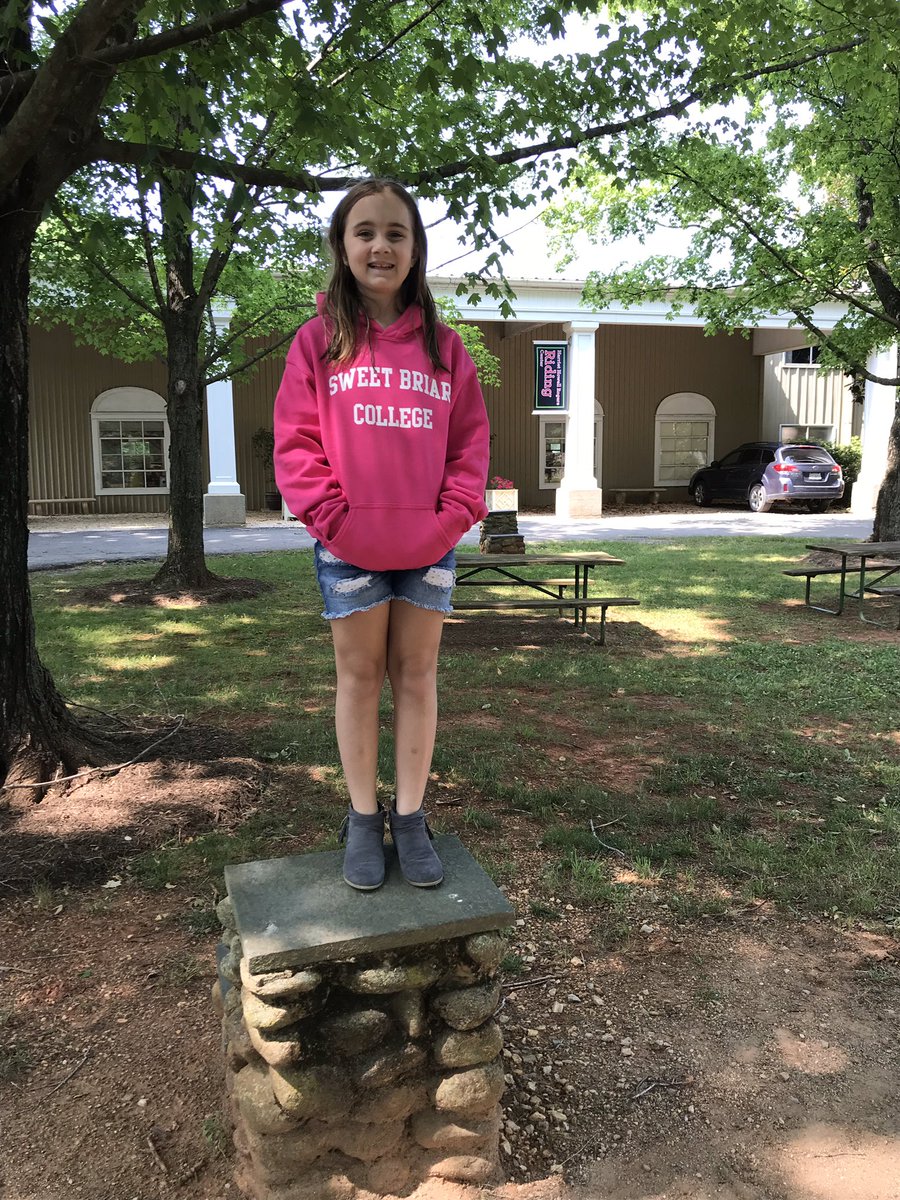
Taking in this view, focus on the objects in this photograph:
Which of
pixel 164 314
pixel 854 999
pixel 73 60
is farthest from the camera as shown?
pixel 164 314

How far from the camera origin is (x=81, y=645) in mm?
7023

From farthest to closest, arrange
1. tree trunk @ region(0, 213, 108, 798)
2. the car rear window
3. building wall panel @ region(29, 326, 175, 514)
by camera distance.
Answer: the car rear window
building wall panel @ region(29, 326, 175, 514)
tree trunk @ region(0, 213, 108, 798)

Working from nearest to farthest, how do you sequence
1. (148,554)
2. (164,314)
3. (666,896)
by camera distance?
1. (666,896)
2. (164,314)
3. (148,554)

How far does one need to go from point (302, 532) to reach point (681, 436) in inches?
501

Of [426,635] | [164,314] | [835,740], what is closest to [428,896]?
[426,635]

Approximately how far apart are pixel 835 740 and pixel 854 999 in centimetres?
246

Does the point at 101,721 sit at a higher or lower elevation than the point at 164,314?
lower

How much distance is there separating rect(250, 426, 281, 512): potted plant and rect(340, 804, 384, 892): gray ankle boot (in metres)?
18.5

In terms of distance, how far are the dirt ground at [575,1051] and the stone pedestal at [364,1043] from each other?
128 millimetres

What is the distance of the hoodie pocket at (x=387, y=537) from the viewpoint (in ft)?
6.58

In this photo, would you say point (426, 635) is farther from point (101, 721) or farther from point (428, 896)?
point (101, 721)

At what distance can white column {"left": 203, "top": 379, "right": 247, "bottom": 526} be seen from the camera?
16.9 metres

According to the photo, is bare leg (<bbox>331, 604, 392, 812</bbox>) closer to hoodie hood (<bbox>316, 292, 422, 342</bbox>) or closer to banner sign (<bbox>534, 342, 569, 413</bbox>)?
hoodie hood (<bbox>316, 292, 422, 342</bbox>)

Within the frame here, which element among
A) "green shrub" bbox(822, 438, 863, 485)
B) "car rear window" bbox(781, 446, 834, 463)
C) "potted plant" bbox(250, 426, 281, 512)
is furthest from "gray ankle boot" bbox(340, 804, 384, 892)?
"green shrub" bbox(822, 438, 863, 485)
